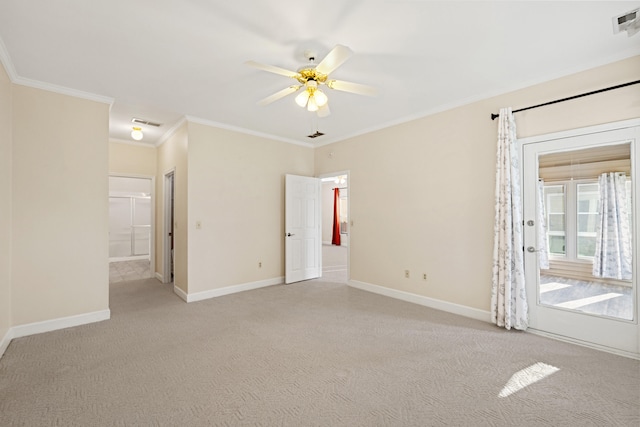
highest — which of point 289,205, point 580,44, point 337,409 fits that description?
point 580,44

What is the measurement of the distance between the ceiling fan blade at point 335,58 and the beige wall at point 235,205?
110 inches

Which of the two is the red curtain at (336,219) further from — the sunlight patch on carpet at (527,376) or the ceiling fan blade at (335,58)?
the ceiling fan blade at (335,58)

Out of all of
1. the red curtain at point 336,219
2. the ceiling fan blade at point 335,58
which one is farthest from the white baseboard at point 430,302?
the red curtain at point 336,219

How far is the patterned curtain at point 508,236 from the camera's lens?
3170 mm

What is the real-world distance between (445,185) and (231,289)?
3.68 m

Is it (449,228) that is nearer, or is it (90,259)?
(90,259)

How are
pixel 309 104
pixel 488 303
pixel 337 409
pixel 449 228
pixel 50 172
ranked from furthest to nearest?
pixel 449 228 → pixel 488 303 → pixel 50 172 → pixel 309 104 → pixel 337 409

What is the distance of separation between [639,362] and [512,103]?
9.09 ft

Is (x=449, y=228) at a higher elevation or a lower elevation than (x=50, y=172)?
lower

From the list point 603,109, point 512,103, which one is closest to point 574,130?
point 603,109

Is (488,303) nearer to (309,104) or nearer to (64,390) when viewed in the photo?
(309,104)

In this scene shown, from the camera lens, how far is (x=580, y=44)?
251 centimetres

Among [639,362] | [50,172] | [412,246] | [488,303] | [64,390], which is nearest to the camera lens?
[64,390]

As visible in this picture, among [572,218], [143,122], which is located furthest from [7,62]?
[572,218]
